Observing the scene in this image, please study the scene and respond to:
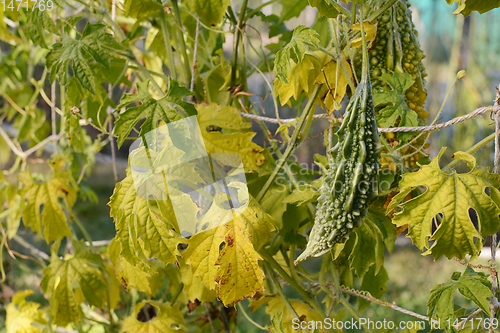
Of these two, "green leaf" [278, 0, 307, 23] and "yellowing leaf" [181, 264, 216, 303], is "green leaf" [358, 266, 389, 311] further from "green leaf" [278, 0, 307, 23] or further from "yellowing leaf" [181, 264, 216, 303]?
"green leaf" [278, 0, 307, 23]

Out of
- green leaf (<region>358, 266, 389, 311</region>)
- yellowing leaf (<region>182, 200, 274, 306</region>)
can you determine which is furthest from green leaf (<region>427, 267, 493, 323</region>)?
yellowing leaf (<region>182, 200, 274, 306</region>)

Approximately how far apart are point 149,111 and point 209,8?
11.6 inches

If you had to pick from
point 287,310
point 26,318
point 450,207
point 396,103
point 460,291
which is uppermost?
point 396,103

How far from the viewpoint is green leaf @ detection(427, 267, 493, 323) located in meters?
0.59

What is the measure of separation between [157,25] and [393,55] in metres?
0.62

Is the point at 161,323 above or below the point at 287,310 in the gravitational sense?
below

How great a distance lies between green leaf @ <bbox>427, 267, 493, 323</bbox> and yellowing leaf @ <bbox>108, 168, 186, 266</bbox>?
0.47m

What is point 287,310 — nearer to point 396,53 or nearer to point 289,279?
point 289,279

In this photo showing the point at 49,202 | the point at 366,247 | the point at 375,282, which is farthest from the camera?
the point at 49,202

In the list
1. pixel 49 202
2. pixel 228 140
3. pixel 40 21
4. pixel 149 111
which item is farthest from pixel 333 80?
pixel 49 202

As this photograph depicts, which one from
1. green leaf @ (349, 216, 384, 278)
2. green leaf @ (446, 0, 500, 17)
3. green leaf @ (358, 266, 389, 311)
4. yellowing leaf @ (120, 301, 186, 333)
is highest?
green leaf @ (446, 0, 500, 17)

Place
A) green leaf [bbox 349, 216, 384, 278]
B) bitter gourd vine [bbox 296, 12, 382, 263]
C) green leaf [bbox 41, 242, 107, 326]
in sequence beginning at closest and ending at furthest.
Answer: bitter gourd vine [bbox 296, 12, 382, 263]
green leaf [bbox 349, 216, 384, 278]
green leaf [bbox 41, 242, 107, 326]

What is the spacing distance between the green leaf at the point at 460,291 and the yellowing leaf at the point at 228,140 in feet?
1.32

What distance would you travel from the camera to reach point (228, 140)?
27.7 inches
